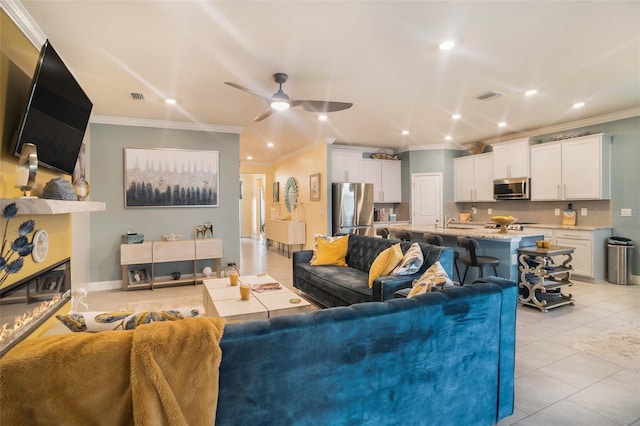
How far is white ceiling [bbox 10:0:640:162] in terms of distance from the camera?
2342mm

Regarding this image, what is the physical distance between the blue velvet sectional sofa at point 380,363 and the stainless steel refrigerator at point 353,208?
498 centimetres

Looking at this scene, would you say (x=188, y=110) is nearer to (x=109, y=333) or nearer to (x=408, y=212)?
(x=109, y=333)

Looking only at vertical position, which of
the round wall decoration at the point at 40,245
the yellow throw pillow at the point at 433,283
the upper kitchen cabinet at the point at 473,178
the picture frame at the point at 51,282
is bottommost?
the picture frame at the point at 51,282

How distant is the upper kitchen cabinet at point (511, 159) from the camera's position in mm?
6016

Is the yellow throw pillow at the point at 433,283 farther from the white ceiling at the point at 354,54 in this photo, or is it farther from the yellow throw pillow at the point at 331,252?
the yellow throw pillow at the point at 331,252

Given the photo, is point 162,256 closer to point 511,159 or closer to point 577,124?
point 511,159

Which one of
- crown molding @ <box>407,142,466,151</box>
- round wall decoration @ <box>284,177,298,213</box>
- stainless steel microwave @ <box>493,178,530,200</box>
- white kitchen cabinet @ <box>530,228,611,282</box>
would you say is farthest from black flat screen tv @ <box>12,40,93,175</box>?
stainless steel microwave @ <box>493,178,530,200</box>

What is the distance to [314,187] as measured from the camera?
730cm

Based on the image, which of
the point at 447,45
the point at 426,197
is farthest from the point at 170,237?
the point at 426,197

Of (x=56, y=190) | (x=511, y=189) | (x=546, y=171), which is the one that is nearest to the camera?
(x=56, y=190)

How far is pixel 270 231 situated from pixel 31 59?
6524mm

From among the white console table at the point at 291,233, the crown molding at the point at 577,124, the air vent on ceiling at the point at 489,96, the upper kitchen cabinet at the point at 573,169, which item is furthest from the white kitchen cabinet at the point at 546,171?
the white console table at the point at 291,233

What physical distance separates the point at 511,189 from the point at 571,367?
176 inches

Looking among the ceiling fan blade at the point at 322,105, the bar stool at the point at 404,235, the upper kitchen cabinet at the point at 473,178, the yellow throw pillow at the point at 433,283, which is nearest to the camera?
the yellow throw pillow at the point at 433,283
